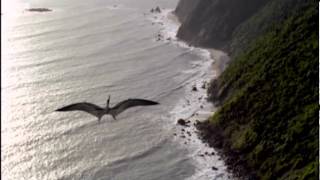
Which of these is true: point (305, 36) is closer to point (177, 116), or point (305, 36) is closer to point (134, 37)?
point (177, 116)

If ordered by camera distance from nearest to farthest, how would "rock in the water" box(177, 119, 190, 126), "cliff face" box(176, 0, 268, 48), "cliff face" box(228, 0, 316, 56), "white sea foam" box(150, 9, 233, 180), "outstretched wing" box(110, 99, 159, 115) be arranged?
1. "outstretched wing" box(110, 99, 159, 115)
2. "white sea foam" box(150, 9, 233, 180)
3. "rock in the water" box(177, 119, 190, 126)
4. "cliff face" box(228, 0, 316, 56)
5. "cliff face" box(176, 0, 268, 48)

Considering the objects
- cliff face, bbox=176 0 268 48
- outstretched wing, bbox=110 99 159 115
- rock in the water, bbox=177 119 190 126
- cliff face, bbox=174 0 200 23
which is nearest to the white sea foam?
rock in the water, bbox=177 119 190 126

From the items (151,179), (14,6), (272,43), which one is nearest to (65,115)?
(151,179)

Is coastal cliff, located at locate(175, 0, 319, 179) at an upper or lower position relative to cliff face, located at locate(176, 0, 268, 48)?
upper

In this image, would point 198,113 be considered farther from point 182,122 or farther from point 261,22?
point 261,22

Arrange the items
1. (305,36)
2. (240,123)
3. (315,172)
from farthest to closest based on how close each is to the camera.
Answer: (305,36) < (240,123) < (315,172)

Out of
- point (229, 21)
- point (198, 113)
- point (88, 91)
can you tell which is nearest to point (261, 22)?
point (229, 21)

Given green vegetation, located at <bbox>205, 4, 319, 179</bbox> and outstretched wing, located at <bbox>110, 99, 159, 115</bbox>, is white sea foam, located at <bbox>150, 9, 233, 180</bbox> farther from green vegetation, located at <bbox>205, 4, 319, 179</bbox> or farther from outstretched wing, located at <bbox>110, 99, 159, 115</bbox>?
outstretched wing, located at <bbox>110, 99, 159, 115</bbox>

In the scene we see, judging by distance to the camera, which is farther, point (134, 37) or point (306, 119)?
point (134, 37)
